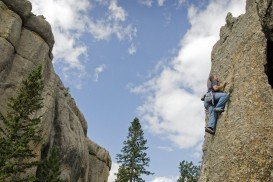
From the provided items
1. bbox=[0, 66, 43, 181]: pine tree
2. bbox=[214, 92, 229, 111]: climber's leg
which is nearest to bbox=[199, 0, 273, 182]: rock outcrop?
bbox=[214, 92, 229, 111]: climber's leg

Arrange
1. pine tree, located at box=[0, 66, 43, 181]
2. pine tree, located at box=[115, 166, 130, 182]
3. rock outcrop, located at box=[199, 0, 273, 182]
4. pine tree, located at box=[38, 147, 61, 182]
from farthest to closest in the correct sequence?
pine tree, located at box=[115, 166, 130, 182] → pine tree, located at box=[38, 147, 61, 182] → pine tree, located at box=[0, 66, 43, 181] → rock outcrop, located at box=[199, 0, 273, 182]

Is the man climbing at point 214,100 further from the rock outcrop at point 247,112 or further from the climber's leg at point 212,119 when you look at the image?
the rock outcrop at point 247,112

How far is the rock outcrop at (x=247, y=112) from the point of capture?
1416 cm

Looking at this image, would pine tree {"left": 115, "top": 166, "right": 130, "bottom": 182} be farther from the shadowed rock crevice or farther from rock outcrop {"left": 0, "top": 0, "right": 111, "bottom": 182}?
the shadowed rock crevice

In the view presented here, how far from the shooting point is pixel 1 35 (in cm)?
3700

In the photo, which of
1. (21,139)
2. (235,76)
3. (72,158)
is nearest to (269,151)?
(235,76)

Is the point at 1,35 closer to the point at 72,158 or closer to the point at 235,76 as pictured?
the point at 72,158

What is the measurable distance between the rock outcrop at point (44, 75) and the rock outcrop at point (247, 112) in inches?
927

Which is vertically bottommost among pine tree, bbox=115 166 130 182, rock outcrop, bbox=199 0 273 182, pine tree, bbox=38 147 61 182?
rock outcrop, bbox=199 0 273 182

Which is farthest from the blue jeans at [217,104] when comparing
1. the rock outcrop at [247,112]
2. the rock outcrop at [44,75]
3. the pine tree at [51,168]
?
the pine tree at [51,168]

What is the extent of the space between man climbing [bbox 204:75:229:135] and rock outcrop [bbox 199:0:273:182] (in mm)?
311

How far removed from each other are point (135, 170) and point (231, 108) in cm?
5230

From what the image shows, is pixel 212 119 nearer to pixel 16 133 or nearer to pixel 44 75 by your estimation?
pixel 16 133

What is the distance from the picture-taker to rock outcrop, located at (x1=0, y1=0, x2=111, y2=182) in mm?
36938
